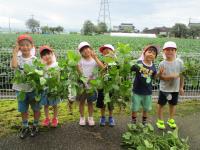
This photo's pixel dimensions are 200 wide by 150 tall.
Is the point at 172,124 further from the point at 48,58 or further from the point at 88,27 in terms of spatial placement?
the point at 88,27

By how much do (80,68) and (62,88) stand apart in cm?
58

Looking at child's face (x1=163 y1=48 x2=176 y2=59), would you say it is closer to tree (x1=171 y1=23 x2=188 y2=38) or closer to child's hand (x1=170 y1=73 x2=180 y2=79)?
child's hand (x1=170 y1=73 x2=180 y2=79)

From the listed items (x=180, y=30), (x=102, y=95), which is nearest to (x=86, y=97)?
(x=102, y=95)

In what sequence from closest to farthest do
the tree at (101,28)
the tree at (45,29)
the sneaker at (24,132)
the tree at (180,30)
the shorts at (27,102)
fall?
the shorts at (27,102) → the sneaker at (24,132) → the tree at (180,30) → the tree at (101,28) → the tree at (45,29)

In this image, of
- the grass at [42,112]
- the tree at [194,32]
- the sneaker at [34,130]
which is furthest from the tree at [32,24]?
the sneaker at [34,130]

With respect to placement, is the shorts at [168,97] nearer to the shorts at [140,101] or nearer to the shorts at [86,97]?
the shorts at [140,101]

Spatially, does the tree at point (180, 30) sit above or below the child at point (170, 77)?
above

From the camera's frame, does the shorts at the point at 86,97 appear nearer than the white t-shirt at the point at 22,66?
No

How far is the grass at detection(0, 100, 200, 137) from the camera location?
15.9 feet

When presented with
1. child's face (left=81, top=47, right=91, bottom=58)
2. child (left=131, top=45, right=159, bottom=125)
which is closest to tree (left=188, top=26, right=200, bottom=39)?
child (left=131, top=45, right=159, bottom=125)

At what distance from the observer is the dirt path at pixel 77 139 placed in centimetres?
413

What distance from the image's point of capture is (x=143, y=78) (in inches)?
179

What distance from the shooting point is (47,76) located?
3943 millimetres

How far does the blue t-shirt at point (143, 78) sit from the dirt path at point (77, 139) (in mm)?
783
